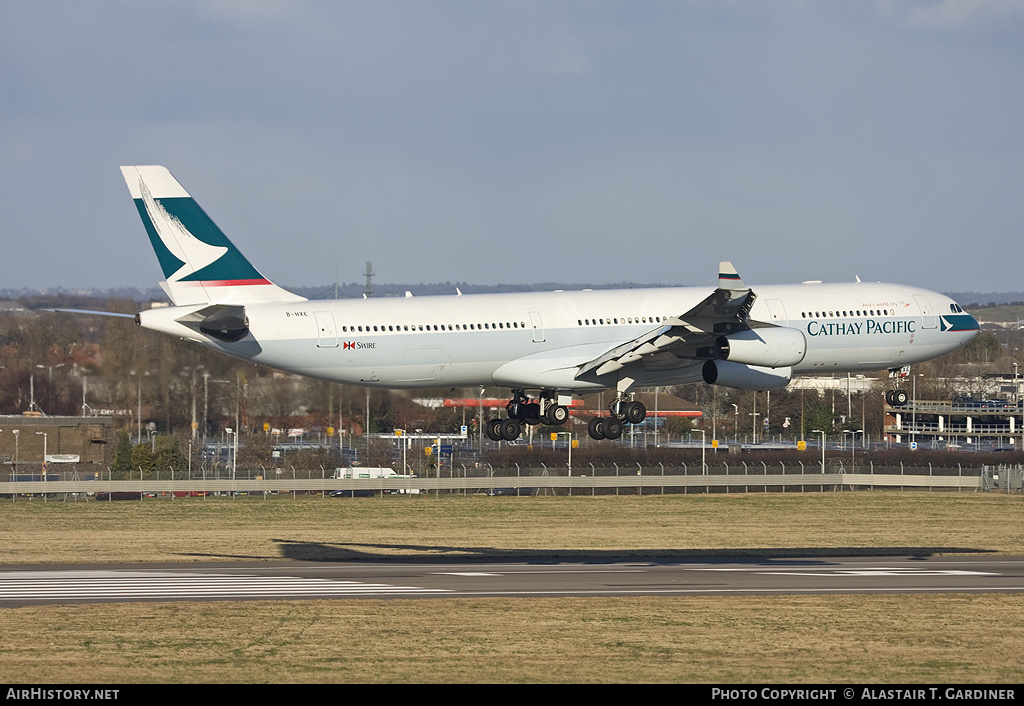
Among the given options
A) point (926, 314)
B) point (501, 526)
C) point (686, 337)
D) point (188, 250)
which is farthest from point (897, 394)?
point (188, 250)

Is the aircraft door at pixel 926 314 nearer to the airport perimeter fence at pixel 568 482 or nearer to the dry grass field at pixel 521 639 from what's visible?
the dry grass field at pixel 521 639

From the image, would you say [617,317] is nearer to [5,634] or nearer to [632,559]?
[632,559]

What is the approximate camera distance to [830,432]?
130m

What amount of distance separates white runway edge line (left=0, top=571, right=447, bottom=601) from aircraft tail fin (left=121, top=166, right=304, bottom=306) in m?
12.9

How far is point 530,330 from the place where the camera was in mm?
52906

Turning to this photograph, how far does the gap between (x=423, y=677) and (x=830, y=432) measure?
11132 centimetres

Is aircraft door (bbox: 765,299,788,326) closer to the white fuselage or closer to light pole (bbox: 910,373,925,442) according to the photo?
the white fuselage

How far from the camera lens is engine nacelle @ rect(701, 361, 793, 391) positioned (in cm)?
5431

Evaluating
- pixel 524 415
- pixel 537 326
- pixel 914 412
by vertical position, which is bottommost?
pixel 524 415

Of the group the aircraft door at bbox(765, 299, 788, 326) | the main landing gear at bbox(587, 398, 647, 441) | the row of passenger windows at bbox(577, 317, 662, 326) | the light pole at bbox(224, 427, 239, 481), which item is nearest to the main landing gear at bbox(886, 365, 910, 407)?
the aircraft door at bbox(765, 299, 788, 326)

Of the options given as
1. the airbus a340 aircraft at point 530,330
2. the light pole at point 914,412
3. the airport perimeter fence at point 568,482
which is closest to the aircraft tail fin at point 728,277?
the airbus a340 aircraft at point 530,330

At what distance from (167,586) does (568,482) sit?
5788 cm

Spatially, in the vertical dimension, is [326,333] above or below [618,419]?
above

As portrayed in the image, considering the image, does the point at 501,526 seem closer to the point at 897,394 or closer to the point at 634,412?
the point at 634,412
